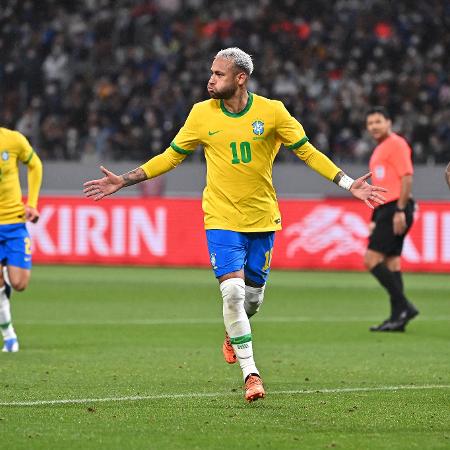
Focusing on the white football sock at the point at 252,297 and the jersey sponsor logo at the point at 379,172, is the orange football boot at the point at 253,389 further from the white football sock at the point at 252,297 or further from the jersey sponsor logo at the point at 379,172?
the jersey sponsor logo at the point at 379,172

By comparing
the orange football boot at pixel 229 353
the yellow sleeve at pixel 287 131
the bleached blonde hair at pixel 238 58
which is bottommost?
the orange football boot at pixel 229 353

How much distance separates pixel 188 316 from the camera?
1510cm

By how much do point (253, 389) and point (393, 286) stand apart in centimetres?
601

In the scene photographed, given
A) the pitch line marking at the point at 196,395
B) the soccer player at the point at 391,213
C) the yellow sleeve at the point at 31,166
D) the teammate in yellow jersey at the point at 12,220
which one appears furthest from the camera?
the soccer player at the point at 391,213

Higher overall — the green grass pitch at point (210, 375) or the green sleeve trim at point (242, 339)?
the green sleeve trim at point (242, 339)

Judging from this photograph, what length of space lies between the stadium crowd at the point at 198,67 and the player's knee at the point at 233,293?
60.6ft

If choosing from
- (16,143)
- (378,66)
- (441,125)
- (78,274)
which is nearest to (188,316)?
(16,143)

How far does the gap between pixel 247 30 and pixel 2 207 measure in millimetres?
20120

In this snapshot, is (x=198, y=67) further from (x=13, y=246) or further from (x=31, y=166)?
(x=13, y=246)

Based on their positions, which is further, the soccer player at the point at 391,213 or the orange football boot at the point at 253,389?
the soccer player at the point at 391,213

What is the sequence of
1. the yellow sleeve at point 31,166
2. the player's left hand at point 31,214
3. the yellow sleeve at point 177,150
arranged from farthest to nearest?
the yellow sleeve at point 31,166 < the player's left hand at point 31,214 < the yellow sleeve at point 177,150

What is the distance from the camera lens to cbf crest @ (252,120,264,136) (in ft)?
27.0

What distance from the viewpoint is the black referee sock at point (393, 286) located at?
1335 cm

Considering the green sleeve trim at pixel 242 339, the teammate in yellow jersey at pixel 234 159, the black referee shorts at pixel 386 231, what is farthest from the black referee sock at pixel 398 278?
the green sleeve trim at pixel 242 339
